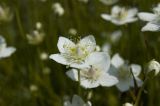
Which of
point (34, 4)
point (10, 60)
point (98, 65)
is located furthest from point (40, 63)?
point (98, 65)

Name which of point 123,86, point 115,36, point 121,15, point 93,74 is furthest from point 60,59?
point 115,36

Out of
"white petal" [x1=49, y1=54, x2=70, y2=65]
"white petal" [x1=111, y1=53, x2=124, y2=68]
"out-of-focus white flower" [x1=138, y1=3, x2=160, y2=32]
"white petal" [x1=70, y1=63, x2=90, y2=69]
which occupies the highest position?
"out-of-focus white flower" [x1=138, y1=3, x2=160, y2=32]

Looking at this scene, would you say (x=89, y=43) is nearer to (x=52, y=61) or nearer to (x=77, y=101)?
(x=77, y=101)

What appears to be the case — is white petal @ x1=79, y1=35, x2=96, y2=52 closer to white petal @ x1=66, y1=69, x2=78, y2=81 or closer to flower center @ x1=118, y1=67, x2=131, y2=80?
white petal @ x1=66, y1=69, x2=78, y2=81

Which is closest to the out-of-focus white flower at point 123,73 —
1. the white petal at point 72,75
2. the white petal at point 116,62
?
the white petal at point 116,62

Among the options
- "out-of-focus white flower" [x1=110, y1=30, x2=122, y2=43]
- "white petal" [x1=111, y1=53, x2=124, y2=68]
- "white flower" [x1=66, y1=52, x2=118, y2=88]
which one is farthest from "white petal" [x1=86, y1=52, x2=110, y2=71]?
"out-of-focus white flower" [x1=110, y1=30, x2=122, y2=43]

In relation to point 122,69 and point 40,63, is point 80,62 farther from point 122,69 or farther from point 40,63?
point 40,63

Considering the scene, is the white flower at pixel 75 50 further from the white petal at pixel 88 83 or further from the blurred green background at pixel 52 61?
the blurred green background at pixel 52 61
